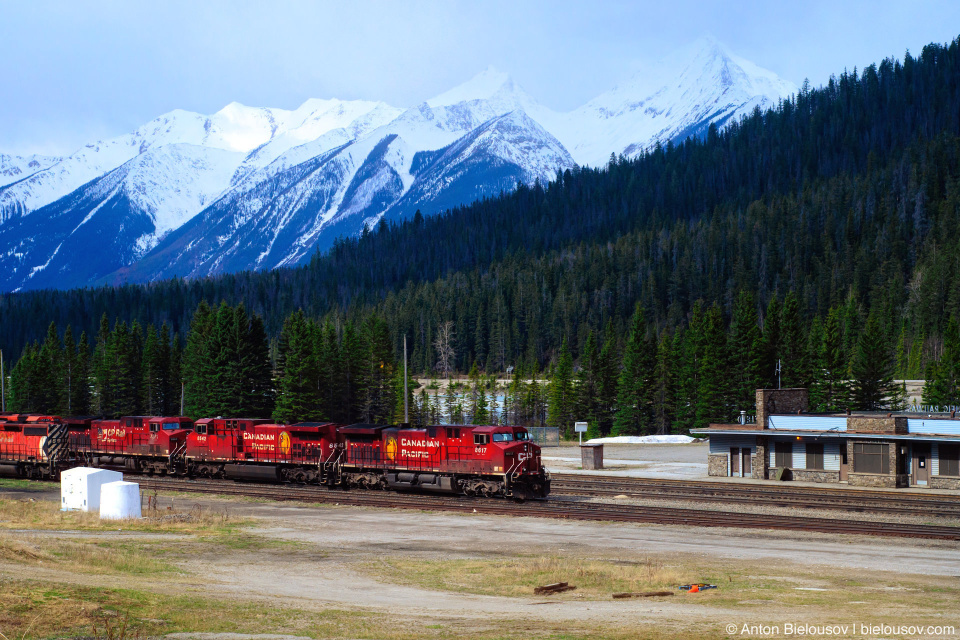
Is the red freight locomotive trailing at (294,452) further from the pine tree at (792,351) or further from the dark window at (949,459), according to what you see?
the pine tree at (792,351)

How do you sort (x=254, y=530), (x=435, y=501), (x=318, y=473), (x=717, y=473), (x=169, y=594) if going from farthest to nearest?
(x=717, y=473) < (x=318, y=473) < (x=435, y=501) < (x=254, y=530) < (x=169, y=594)

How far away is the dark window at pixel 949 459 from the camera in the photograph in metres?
49.2

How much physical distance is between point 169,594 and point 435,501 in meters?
24.7

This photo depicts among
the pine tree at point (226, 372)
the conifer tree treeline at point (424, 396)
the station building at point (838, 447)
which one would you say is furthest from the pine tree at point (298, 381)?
the station building at point (838, 447)

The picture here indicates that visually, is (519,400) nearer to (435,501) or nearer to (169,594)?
(435,501)

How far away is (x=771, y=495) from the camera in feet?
154

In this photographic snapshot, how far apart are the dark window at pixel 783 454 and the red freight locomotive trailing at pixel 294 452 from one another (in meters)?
17.0

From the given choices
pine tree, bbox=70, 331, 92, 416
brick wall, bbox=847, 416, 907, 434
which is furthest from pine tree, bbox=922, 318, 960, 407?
pine tree, bbox=70, 331, 92, 416

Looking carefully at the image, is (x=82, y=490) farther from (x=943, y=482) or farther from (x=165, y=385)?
(x=165, y=385)

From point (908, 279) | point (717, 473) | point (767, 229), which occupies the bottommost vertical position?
point (717, 473)

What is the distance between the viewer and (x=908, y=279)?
17125 cm

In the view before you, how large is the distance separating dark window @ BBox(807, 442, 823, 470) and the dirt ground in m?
21.8

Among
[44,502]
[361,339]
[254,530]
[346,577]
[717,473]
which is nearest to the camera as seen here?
[346,577]

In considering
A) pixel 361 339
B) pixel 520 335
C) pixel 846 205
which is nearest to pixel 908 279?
pixel 846 205
